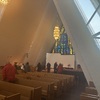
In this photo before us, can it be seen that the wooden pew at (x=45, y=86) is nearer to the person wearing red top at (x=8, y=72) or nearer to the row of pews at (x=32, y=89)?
the row of pews at (x=32, y=89)

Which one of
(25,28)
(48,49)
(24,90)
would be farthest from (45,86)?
(48,49)

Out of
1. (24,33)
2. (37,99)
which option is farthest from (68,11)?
(24,33)

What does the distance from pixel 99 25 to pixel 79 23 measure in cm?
137

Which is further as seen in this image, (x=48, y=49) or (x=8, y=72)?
(x=48, y=49)

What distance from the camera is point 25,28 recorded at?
13688 mm

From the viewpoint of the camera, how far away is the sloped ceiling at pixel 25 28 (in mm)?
11719

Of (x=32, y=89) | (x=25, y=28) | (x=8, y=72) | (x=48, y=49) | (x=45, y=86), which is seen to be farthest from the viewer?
(x=48, y=49)

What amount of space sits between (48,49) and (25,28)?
620cm

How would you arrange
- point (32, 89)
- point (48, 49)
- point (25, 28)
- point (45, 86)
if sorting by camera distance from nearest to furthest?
point (32, 89)
point (45, 86)
point (25, 28)
point (48, 49)

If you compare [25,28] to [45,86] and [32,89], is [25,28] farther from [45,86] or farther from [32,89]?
[32,89]

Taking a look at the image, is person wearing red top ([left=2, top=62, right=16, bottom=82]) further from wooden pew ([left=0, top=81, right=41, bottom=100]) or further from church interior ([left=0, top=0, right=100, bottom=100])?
wooden pew ([left=0, top=81, right=41, bottom=100])

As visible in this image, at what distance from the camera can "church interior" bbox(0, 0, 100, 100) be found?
4.41m

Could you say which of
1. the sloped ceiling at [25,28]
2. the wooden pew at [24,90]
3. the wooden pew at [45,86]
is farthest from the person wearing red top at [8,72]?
the sloped ceiling at [25,28]

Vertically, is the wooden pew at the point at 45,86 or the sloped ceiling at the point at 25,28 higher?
the sloped ceiling at the point at 25,28
